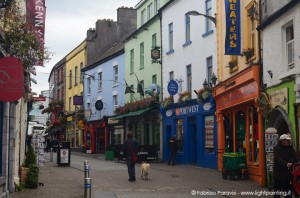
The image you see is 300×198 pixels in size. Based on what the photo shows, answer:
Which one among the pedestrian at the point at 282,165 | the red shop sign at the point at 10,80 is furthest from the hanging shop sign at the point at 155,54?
the red shop sign at the point at 10,80

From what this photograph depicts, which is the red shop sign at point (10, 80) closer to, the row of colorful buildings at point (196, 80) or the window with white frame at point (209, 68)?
the row of colorful buildings at point (196, 80)

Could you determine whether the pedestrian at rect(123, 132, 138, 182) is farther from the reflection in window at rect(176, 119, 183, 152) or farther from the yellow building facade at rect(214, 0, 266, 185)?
the reflection in window at rect(176, 119, 183, 152)

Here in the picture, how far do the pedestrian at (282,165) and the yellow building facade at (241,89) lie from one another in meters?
5.62

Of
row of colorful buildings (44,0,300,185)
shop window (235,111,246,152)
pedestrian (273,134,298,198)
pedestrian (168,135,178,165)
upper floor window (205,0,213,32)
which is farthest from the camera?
pedestrian (168,135,178,165)

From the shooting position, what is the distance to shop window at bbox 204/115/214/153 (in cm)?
2459

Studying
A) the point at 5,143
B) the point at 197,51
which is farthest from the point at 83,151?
the point at 5,143

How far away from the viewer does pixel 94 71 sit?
44.7 meters

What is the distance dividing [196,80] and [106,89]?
660 inches

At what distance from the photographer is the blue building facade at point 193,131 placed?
966 inches

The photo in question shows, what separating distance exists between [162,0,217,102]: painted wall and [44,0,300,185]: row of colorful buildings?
0.17 feet

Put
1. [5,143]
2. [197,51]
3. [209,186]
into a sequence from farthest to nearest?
[197,51] < [209,186] < [5,143]

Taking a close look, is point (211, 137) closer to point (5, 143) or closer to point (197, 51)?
point (197, 51)

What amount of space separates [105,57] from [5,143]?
1152 inches

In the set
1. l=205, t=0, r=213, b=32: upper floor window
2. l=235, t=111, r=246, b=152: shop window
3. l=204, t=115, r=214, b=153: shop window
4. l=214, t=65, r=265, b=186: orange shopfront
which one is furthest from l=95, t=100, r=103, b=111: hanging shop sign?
l=235, t=111, r=246, b=152: shop window
